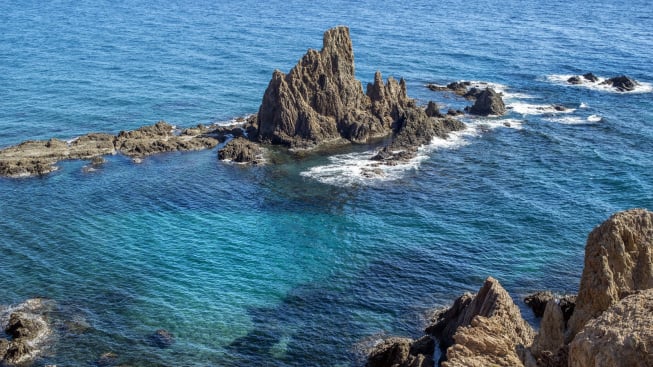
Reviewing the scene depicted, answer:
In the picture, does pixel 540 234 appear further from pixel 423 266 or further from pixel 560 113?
pixel 560 113

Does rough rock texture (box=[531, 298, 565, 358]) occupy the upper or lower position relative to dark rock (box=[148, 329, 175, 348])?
upper

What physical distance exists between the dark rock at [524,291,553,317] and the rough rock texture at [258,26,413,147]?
171 ft

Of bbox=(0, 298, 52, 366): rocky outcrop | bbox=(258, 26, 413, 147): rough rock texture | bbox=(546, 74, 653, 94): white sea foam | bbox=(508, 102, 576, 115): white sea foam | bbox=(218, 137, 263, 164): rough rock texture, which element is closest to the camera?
bbox=(0, 298, 52, 366): rocky outcrop

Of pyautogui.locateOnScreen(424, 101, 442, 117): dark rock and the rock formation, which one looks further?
pyautogui.locateOnScreen(424, 101, 442, 117): dark rock

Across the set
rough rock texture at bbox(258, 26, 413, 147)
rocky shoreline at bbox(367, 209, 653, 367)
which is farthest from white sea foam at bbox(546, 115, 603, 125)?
rocky shoreline at bbox(367, 209, 653, 367)

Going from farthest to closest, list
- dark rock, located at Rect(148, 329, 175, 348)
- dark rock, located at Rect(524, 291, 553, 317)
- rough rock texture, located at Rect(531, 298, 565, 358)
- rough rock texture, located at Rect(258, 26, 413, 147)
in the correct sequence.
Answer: rough rock texture, located at Rect(258, 26, 413, 147), dark rock, located at Rect(524, 291, 553, 317), dark rock, located at Rect(148, 329, 175, 348), rough rock texture, located at Rect(531, 298, 565, 358)

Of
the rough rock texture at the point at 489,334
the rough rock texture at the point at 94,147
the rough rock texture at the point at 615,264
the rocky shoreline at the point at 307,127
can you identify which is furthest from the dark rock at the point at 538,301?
the rough rock texture at the point at 94,147

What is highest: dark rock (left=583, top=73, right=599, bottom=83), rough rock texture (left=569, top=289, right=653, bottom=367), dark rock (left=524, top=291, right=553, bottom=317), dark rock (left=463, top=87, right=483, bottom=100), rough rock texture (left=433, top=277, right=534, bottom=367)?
dark rock (left=583, top=73, right=599, bottom=83)

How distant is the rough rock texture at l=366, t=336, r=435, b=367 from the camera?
5703 cm

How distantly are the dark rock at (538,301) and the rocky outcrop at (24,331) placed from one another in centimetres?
4644

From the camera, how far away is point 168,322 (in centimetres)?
6688

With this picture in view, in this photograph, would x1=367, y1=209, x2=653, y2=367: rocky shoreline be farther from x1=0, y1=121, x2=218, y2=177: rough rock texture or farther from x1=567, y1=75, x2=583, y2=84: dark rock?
x1=567, y1=75, x2=583, y2=84: dark rock

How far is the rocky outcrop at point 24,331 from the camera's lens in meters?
60.4

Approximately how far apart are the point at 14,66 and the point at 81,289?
108m
